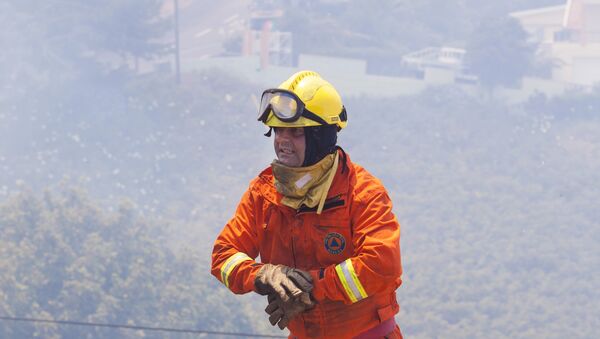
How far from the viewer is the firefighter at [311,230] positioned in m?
3.09

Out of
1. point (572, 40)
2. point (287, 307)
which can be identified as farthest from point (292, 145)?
point (572, 40)

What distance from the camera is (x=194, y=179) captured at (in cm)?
3481

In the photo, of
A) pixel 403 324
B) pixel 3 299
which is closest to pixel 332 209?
pixel 3 299

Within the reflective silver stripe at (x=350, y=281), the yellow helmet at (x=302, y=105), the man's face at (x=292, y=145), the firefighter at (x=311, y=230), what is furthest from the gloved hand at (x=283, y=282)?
the yellow helmet at (x=302, y=105)

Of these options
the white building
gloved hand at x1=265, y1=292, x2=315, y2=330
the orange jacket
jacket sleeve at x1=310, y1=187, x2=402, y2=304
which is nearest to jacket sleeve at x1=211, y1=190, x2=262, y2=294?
the orange jacket

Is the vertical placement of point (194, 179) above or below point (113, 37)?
below

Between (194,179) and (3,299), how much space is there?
1205 centimetres

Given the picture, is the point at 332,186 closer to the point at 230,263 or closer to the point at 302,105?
the point at 302,105

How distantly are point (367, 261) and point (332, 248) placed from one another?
0.71 ft

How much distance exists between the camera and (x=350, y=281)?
305 cm

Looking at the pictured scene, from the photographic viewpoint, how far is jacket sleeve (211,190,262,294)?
3.24 metres

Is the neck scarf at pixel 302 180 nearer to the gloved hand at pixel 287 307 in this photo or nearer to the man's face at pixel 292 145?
the man's face at pixel 292 145

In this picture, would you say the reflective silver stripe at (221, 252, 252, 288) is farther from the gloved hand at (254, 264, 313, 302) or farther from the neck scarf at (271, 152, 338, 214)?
the neck scarf at (271, 152, 338, 214)

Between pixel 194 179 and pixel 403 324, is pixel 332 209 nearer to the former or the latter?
pixel 403 324
